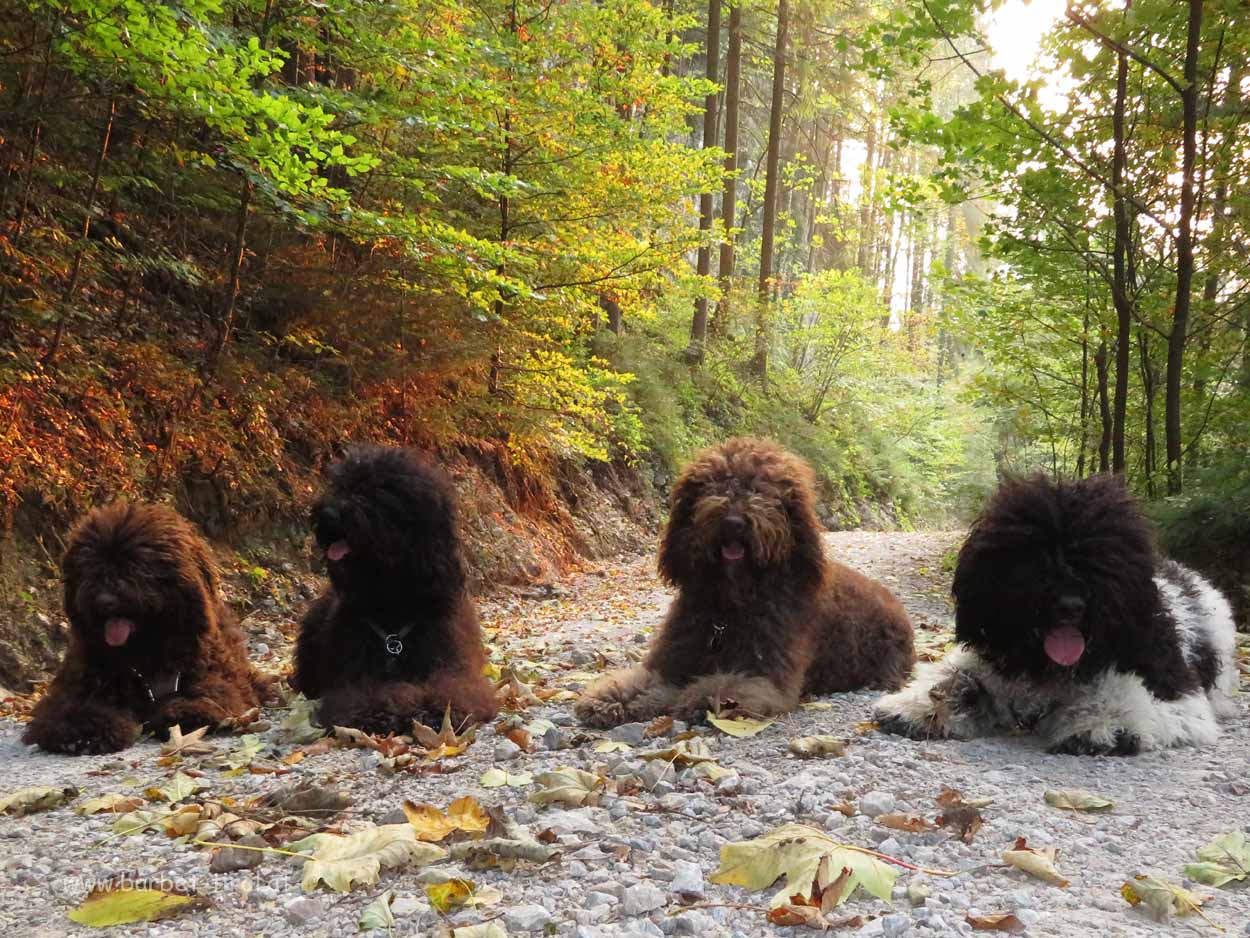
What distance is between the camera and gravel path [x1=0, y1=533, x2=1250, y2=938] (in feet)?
8.10

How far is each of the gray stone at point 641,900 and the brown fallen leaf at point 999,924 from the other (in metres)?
0.84

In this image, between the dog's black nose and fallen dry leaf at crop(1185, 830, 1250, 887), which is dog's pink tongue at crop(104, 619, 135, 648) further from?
fallen dry leaf at crop(1185, 830, 1250, 887)

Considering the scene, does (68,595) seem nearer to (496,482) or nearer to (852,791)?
(852,791)

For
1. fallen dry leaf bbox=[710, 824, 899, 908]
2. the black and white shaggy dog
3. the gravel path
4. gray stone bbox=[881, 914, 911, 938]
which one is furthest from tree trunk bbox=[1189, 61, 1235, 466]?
gray stone bbox=[881, 914, 911, 938]

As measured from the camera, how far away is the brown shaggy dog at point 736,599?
4820 millimetres

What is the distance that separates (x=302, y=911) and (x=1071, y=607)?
3.39m

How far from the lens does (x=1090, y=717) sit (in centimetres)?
418

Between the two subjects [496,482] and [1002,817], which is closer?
[1002,817]

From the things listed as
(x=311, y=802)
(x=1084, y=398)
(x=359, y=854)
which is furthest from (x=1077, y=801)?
(x=1084, y=398)

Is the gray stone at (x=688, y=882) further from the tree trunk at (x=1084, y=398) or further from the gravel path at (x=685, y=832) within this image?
the tree trunk at (x=1084, y=398)

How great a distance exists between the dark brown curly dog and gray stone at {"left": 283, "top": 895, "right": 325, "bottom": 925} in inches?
81.8

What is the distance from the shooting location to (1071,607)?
4078 millimetres

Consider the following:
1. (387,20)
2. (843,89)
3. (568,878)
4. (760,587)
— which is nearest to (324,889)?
(568,878)

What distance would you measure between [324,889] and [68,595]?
3065mm
